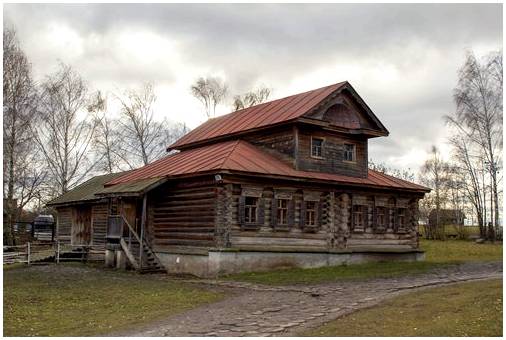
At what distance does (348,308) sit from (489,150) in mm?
31310

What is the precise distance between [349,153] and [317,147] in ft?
7.24

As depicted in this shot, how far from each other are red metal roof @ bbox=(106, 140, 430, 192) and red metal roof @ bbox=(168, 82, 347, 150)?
1133mm

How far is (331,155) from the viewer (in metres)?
27.6

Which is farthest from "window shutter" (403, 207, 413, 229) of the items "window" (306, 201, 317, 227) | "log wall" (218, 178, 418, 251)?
"window" (306, 201, 317, 227)

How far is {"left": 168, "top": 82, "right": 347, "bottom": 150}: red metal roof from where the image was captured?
88.4 ft

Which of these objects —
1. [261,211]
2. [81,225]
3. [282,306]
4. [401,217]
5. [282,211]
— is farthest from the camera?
[81,225]

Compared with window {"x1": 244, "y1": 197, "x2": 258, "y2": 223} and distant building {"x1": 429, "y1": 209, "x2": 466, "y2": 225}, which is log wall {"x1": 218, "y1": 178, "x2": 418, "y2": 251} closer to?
window {"x1": 244, "y1": 197, "x2": 258, "y2": 223}

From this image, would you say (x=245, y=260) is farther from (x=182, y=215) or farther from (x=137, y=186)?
(x=137, y=186)

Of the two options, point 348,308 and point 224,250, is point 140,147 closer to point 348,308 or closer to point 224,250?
point 224,250

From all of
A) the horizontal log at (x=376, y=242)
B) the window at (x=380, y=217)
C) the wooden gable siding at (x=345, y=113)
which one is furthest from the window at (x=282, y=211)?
the window at (x=380, y=217)

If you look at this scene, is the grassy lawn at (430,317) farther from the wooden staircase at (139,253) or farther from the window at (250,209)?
the wooden staircase at (139,253)

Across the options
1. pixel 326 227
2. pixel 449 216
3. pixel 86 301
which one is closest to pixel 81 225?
pixel 326 227

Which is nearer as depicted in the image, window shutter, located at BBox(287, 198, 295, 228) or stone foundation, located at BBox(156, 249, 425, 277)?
stone foundation, located at BBox(156, 249, 425, 277)

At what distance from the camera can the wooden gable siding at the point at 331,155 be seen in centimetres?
2647
